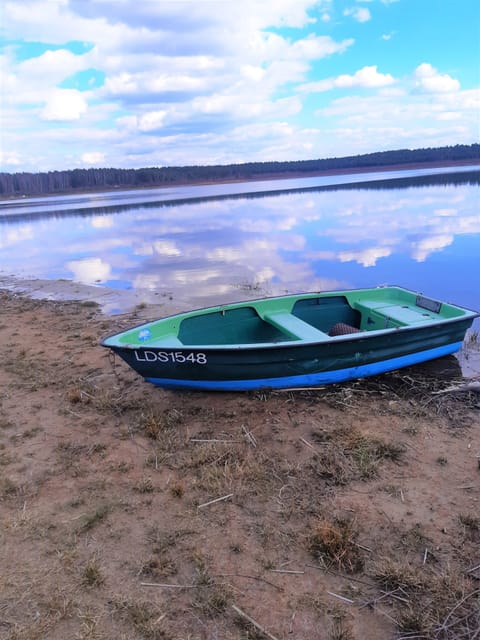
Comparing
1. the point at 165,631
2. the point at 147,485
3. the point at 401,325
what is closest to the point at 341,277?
the point at 401,325

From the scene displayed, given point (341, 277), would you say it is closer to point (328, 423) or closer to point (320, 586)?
point (328, 423)

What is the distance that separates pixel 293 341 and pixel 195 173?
112 meters

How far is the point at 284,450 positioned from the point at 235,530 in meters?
1.30

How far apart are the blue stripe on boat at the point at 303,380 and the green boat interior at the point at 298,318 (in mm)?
510

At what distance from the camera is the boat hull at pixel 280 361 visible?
5.31m

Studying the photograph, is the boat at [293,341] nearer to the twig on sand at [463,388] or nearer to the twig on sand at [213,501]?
the twig on sand at [463,388]

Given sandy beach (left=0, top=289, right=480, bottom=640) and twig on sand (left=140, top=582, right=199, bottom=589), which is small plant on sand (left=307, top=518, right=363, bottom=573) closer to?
sandy beach (left=0, top=289, right=480, bottom=640)

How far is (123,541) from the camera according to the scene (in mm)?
3449

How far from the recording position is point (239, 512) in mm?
3742

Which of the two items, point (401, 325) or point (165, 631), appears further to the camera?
point (401, 325)

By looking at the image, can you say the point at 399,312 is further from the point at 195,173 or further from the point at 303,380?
the point at 195,173

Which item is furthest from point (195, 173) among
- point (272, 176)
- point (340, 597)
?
point (340, 597)

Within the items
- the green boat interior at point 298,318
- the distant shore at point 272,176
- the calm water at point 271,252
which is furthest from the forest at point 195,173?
the green boat interior at point 298,318

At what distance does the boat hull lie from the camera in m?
5.31
